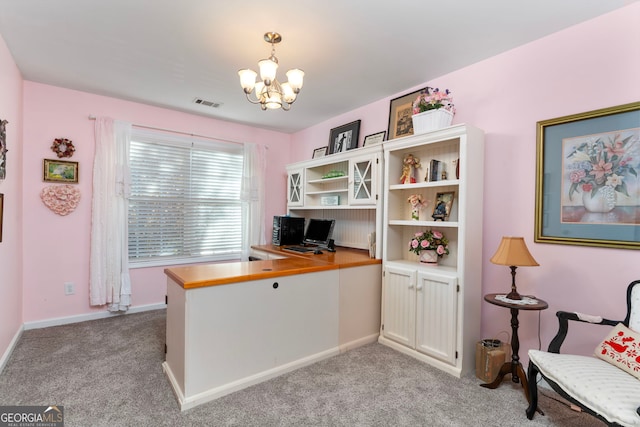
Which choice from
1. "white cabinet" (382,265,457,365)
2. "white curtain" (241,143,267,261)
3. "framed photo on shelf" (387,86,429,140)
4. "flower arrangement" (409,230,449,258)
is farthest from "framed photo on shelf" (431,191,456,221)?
"white curtain" (241,143,267,261)

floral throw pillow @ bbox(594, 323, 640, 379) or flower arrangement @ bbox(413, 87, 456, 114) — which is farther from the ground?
flower arrangement @ bbox(413, 87, 456, 114)

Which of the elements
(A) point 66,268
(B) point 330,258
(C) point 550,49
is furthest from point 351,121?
(A) point 66,268

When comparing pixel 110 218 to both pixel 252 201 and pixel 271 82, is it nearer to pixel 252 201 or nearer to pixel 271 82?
pixel 252 201

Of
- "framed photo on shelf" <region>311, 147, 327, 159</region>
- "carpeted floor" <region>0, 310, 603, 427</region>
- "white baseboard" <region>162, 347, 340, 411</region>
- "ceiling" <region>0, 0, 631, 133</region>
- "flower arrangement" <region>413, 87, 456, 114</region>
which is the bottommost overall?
"carpeted floor" <region>0, 310, 603, 427</region>

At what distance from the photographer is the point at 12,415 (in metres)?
1.92

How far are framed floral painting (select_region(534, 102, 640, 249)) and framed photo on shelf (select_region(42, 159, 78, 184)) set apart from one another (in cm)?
449

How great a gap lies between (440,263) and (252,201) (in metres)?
2.75

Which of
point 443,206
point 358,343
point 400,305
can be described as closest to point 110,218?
point 358,343

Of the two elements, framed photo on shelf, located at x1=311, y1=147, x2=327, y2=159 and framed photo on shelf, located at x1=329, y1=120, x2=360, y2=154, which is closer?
framed photo on shelf, located at x1=329, y1=120, x2=360, y2=154

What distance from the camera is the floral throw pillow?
167 cm

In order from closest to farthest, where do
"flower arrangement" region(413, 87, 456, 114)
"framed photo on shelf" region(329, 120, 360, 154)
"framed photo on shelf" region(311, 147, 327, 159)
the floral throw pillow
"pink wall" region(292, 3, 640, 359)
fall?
1. the floral throw pillow
2. "pink wall" region(292, 3, 640, 359)
3. "flower arrangement" region(413, 87, 456, 114)
4. "framed photo on shelf" region(329, 120, 360, 154)
5. "framed photo on shelf" region(311, 147, 327, 159)

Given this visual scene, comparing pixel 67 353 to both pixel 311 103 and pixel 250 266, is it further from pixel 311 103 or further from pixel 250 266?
pixel 311 103

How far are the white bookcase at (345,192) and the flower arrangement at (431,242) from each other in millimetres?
415

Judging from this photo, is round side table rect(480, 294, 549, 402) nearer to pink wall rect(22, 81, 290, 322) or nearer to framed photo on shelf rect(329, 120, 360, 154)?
framed photo on shelf rect(329, 120, 360, 154)
